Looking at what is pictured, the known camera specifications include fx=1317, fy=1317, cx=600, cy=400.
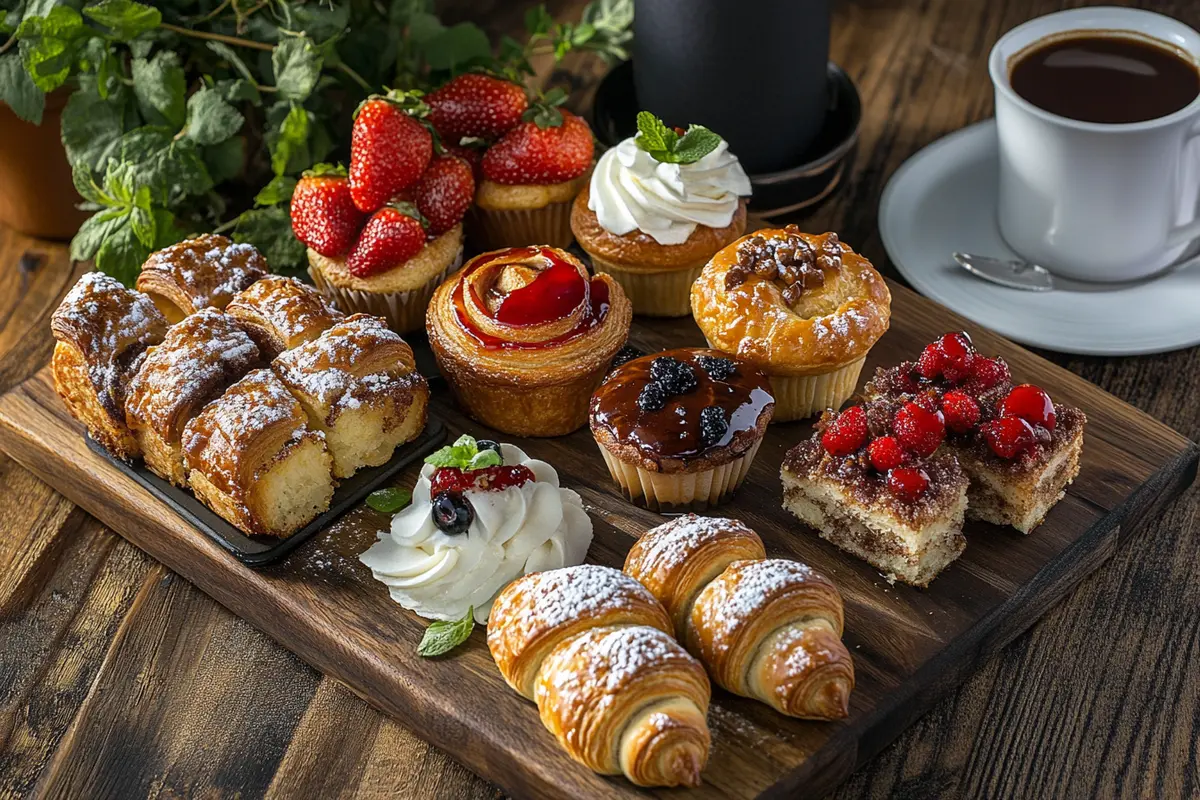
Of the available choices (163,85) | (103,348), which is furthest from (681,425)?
(163,85)

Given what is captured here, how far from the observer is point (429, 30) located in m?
3.90

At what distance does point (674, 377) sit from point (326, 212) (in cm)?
105

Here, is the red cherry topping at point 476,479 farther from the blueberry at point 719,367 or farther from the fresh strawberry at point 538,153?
the fresh strawberry at point 538,153

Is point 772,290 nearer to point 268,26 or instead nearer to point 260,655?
point 260,655

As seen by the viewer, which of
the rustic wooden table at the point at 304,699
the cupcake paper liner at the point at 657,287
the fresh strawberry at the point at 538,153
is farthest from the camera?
the fresh strawberry at the point at 538,153

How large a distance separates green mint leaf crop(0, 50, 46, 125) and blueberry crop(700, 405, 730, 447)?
196cm

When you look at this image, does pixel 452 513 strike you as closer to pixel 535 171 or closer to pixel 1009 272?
pixel 535 171

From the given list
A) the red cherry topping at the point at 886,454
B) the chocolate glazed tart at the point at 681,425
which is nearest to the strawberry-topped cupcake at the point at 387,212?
the chocolate glazed tart at the point at 681,425

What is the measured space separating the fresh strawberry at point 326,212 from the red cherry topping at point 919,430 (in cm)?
148

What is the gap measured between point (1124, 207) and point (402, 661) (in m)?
2.09

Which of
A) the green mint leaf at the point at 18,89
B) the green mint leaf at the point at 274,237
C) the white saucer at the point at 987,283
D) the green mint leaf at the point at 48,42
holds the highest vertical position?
the green mint leaf at the point at 48,42

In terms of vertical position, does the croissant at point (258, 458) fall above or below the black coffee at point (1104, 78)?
below

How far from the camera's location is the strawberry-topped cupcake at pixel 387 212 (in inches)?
130

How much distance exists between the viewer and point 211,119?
3537mm
